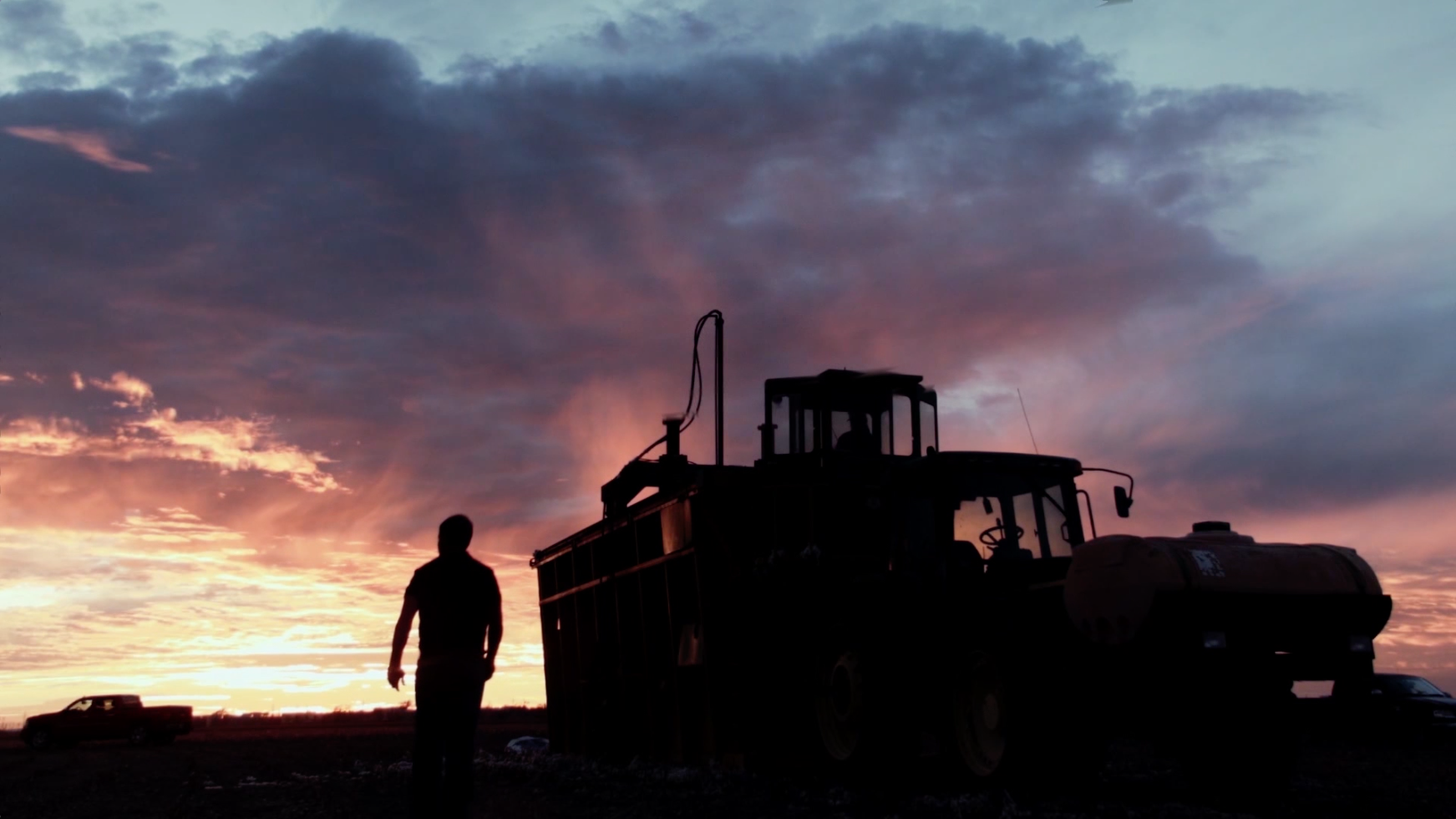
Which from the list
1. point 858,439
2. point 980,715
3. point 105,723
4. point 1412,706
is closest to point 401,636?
point 980,715

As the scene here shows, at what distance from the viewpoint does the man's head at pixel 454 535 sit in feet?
26.8

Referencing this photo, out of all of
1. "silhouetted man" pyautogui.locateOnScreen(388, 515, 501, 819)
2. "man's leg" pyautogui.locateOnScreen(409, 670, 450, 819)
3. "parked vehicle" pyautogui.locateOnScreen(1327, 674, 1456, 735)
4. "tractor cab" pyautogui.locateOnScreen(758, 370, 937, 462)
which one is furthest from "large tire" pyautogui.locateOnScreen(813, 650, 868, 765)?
"parked vehicle" pyautogui.locateOnScreen(1327, 674, 1456, 735)

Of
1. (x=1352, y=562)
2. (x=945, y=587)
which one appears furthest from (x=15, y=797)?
(x=1352, y=562)

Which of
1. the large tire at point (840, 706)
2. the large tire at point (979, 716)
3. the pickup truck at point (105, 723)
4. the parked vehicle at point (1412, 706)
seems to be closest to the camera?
the large tire at point (979, 716)

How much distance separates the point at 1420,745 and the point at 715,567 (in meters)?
17.2

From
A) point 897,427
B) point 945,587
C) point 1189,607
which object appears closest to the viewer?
point 1189,607

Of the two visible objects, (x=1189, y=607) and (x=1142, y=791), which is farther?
(x=1142, y=791)

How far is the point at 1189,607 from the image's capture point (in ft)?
30.2

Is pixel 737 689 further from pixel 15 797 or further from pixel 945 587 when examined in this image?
pixel 15 797

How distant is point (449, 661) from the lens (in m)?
7.86

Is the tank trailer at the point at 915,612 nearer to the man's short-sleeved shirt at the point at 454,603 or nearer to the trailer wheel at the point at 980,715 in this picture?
the trailer wheel at the point at 980,715

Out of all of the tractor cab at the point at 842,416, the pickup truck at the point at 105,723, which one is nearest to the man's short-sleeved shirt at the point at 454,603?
the tractor cab at the point at 842,416

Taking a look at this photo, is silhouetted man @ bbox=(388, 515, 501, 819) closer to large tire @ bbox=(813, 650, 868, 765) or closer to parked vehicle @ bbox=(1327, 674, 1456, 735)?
large tire @ bbox=(813, 650, 868, 765)

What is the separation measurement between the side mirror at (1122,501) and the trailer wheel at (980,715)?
6.59 feet
